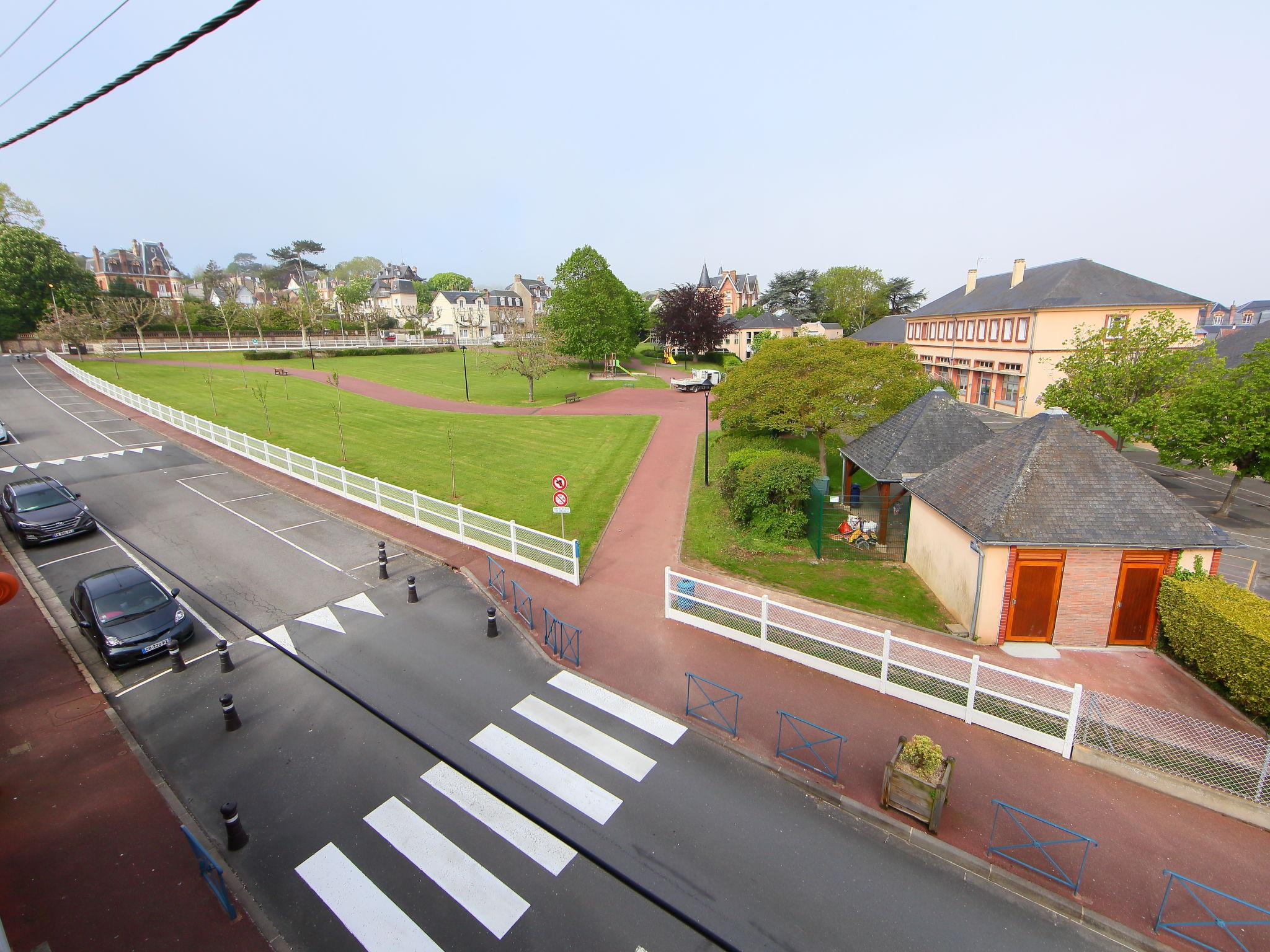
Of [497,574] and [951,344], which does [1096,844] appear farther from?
[951,344]

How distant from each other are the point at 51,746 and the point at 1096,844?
15.7 meters

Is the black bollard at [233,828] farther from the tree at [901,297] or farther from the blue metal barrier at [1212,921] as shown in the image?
the tree at [901,297]

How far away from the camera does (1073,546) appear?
11867 mm

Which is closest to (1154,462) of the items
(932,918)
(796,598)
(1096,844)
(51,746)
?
(796,598)

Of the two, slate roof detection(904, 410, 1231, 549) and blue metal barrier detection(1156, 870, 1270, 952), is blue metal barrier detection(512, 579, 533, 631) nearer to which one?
slate roof detection(904, 410, 1231, 549)

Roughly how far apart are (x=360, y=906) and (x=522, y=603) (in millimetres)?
7582

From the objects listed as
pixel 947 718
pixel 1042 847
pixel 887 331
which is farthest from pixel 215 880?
pixel 887 331

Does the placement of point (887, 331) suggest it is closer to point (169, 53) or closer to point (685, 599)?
point (685, 599)

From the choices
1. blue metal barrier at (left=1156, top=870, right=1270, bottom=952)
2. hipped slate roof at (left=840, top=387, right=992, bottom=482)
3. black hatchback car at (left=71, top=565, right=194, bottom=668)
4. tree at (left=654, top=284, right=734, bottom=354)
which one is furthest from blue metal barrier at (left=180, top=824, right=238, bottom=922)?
tree at (left=654, top=284, right=734, bottom=354)

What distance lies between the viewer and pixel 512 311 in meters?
98.6

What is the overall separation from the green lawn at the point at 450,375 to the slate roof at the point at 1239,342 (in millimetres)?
38484

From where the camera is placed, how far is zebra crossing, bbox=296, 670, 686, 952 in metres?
6.89

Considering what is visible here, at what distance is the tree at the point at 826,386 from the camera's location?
20.9 metres

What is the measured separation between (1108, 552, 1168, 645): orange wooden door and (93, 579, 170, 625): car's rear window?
19867 mm
